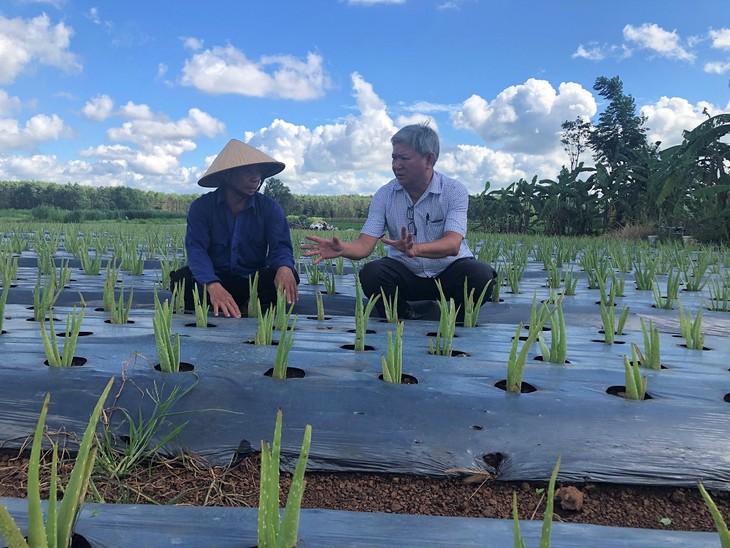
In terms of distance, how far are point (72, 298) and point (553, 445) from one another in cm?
250

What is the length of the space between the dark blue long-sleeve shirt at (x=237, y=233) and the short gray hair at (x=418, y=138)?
25.2 inches

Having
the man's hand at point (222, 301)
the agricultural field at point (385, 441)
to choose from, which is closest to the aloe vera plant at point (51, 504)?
the agricultural field at point (385, 441)

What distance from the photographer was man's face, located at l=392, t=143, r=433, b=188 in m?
2.39

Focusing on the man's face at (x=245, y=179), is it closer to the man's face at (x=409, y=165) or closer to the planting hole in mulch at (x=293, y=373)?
the man's face at (x=409, y=165)

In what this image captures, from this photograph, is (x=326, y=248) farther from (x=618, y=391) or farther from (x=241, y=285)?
(x=618, y=391)

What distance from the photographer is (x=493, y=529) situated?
0.72 meters

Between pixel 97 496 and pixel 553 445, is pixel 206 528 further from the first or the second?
pixel 553 445

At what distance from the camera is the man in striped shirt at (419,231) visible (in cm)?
237

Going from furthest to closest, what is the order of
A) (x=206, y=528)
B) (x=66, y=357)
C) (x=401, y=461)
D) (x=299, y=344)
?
(x=299, y=344), (x=66, y=357), (x=401, y=461), (x=206, y=528)

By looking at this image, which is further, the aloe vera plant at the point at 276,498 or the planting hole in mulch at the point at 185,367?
the planting hole in mulch at the point at 185,367

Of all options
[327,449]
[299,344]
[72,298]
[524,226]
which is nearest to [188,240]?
[72,298]

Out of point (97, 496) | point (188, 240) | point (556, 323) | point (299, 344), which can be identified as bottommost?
point (97, 496)

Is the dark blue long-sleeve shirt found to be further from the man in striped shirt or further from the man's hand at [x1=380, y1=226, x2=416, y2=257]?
the man's hand at [x1=380, y1=226, x2=416, y2=257]

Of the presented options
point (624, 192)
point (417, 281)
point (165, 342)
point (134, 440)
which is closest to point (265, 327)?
point (165, 342)
